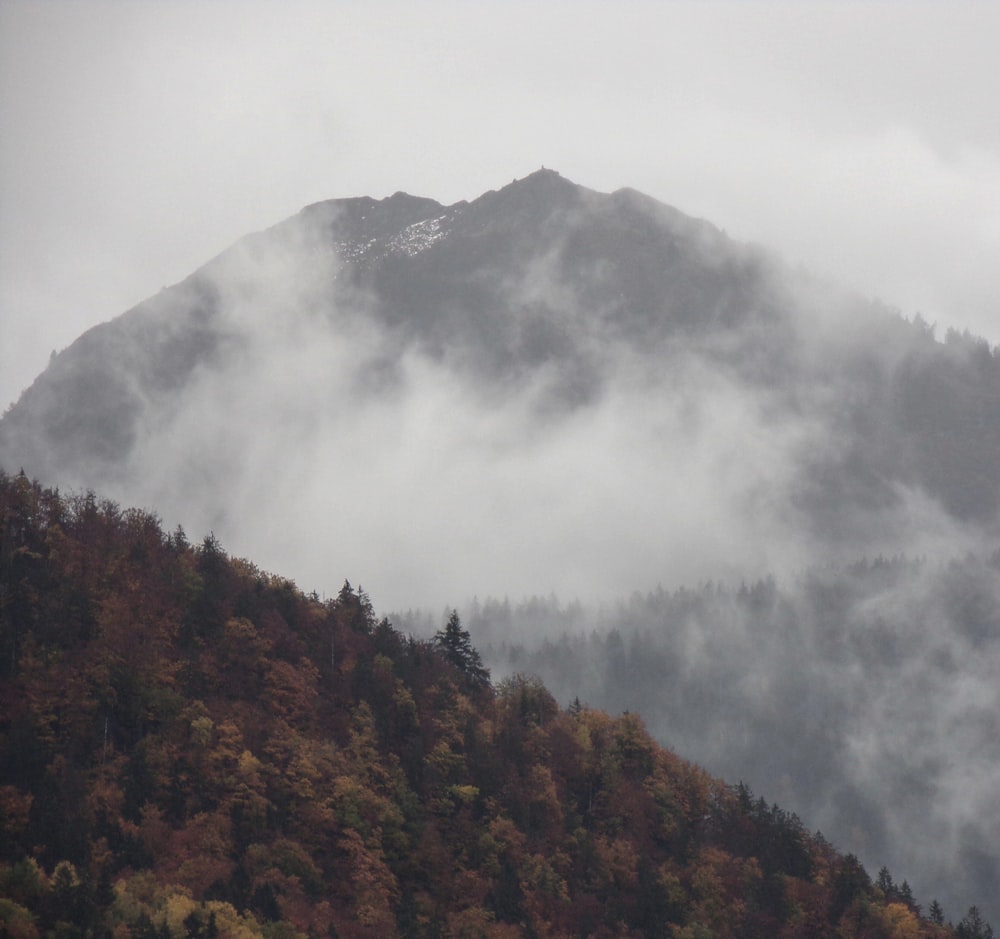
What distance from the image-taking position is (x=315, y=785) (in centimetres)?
10938

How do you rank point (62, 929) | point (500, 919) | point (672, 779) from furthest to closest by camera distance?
point (672, 779) < point (500, 919) < point (62, 929)

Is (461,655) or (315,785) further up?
(461,655)

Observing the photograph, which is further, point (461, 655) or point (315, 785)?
point (461, 655)

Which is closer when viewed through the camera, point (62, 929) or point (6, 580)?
point (62, 929)

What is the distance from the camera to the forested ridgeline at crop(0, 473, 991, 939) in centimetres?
9419

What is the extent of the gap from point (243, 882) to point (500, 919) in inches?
924

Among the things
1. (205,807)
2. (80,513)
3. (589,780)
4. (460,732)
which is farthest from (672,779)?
(80,513)

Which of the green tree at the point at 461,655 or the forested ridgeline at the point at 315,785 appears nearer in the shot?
the forested ridgeline at the point at 315,785

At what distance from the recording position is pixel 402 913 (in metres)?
104

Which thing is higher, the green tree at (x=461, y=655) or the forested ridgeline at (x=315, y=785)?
the green tree at (x=461, y=655)

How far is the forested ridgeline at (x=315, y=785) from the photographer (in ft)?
309

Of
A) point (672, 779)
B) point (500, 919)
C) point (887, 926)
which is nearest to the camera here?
point (500, 919)

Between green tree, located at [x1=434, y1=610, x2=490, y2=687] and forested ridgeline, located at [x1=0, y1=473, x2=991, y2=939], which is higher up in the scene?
green tree, located at [x1=434, y1=610, x2=490, y2=687]

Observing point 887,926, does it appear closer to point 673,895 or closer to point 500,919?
point 673,895
